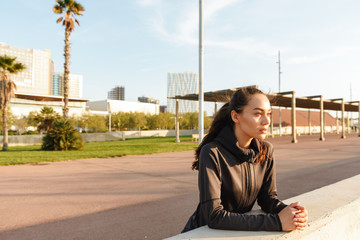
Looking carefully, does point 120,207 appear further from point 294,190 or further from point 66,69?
point 66,69

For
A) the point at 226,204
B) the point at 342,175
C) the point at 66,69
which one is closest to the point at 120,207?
the point at 226,204

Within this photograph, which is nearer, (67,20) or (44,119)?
(67,20)

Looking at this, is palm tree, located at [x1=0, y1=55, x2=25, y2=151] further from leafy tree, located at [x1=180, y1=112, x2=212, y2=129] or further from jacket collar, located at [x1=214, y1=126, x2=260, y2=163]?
leafy tree, located at [x1=180, y1=112, x2=212, y2=129]

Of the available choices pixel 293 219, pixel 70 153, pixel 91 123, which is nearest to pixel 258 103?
pixel 293 219

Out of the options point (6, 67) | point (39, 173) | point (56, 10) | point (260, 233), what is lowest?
point (39, 173)

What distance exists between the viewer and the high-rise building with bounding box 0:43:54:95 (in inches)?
5719

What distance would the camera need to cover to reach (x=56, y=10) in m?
20.8

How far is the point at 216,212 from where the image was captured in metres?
1.60

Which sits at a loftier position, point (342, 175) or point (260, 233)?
point (260, 233)

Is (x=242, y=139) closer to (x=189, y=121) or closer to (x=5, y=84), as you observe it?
(x=5, y=84)

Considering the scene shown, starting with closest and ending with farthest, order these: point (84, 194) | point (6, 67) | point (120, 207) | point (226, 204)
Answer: point (226, 204)
point (120, 207)
point (84, 194)
point (6, 67)

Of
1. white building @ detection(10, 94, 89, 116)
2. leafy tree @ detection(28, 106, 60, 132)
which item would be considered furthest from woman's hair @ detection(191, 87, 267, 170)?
white building @ detection(10, 94, 89, 116)

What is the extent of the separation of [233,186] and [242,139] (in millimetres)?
351

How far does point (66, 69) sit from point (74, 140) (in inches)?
249
